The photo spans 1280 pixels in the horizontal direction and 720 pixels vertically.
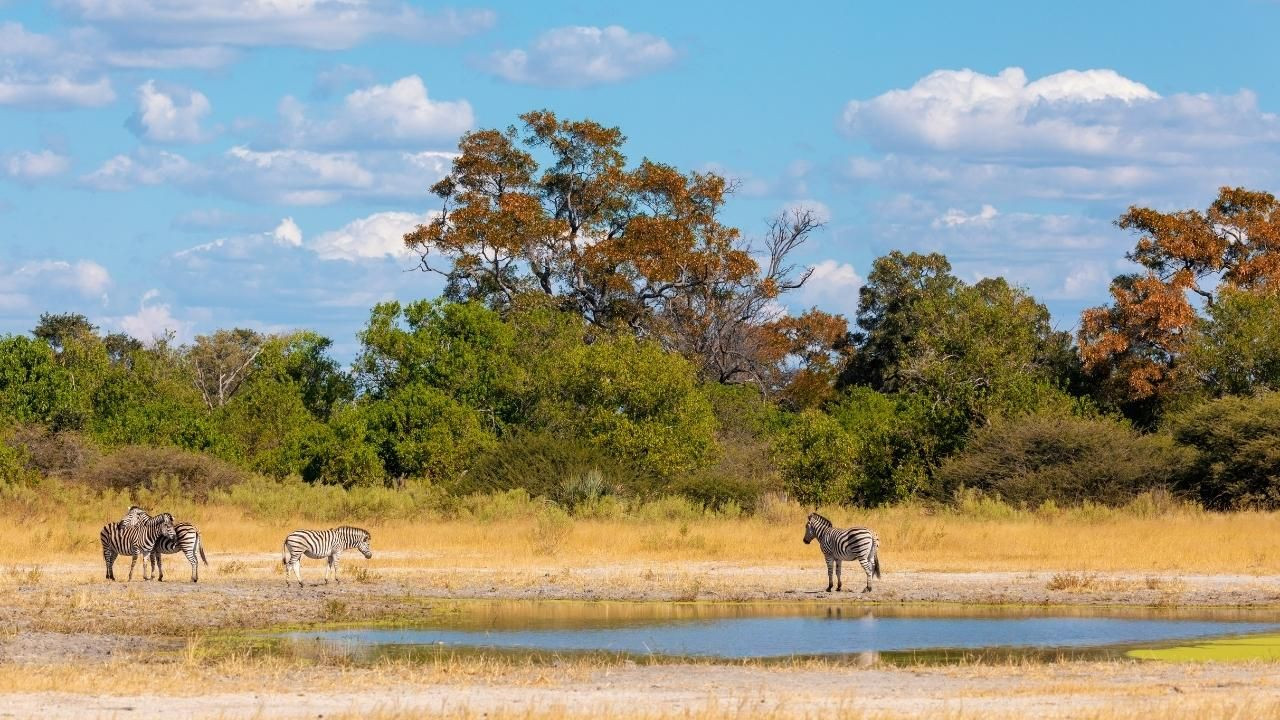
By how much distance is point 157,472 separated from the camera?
4459 cm

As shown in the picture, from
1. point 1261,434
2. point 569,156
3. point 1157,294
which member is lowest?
point 1261,434

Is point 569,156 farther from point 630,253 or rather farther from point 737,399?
point 737,399

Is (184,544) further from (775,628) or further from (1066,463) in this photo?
(1066,463)

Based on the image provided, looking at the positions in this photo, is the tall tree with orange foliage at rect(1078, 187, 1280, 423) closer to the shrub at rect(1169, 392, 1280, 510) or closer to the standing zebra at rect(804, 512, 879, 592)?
the shrub at rect(1169, 392, 1280, 510)

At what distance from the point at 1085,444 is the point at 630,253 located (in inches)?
922

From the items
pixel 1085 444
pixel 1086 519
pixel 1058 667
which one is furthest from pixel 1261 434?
pixel 1058 667

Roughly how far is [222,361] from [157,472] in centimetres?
3964

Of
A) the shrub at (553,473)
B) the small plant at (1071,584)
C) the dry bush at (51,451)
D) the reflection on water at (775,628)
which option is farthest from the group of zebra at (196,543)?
the dry bush at (51,451)

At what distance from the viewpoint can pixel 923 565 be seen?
2972 centimetres

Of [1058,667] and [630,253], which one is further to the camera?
[630,253]

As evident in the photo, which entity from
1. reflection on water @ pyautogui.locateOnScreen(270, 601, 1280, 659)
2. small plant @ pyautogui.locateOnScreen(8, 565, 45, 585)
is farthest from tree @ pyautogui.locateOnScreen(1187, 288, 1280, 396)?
small plant @ pyautogui.locateOnScreen(8, 565, 45, 585)

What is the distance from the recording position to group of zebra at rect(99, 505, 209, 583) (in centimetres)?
2670

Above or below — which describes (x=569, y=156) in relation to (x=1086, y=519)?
above

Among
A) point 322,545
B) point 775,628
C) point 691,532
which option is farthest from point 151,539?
point 691,532
